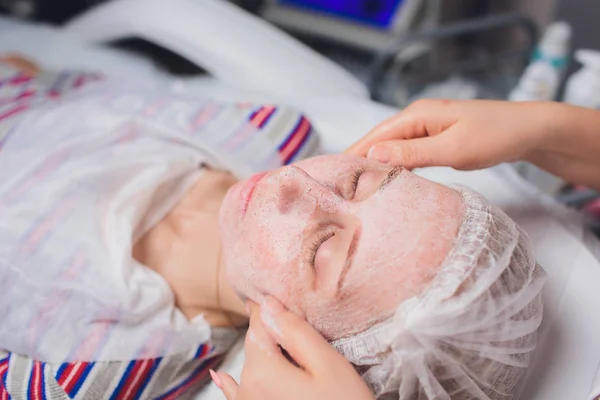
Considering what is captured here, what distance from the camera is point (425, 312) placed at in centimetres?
73

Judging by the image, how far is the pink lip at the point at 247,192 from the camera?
88 cm

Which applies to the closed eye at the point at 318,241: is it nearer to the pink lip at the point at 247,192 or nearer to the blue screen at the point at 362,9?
the pink lip at the point at 247,192

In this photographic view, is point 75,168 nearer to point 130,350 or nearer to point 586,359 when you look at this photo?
point 130,350

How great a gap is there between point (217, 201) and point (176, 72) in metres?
0.92

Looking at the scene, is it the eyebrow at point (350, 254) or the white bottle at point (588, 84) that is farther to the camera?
the white bottle at point (588, 84)

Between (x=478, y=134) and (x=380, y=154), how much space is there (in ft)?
0.56

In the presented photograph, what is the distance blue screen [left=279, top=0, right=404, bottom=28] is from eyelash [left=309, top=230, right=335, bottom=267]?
1533 millimetres

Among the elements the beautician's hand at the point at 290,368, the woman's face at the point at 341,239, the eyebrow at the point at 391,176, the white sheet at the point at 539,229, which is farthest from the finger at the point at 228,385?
the eyebrow at the point at 391,176

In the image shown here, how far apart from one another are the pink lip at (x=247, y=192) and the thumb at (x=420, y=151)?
7.5 inches

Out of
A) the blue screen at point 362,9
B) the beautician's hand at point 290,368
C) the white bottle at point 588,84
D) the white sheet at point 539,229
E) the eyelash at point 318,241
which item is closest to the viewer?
the beautician's hand at point 290,368

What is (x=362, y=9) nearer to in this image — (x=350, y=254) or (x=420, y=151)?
(x=420, y=151)

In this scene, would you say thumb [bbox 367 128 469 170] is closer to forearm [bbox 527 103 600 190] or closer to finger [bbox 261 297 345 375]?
forearm [bbox 527 103 600 190]

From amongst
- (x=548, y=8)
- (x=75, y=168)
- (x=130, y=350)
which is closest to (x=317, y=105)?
(x=75, y=168)

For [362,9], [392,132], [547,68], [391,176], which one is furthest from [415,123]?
[362,9]
